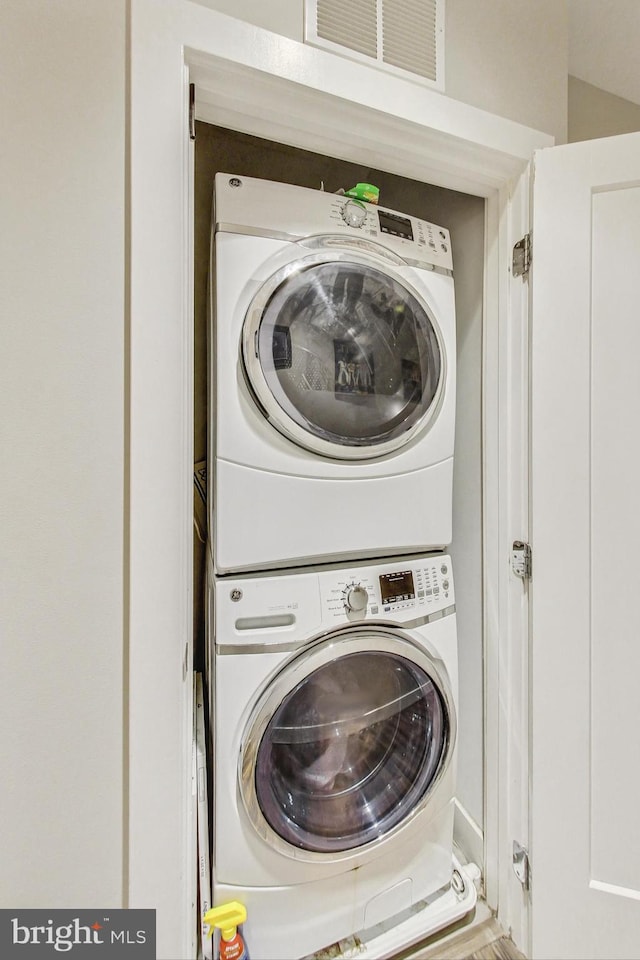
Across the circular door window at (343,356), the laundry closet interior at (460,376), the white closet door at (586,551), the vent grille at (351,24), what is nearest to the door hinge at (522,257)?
the white closet door at (586,551)

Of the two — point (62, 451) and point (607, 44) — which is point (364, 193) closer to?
point (62, 451)

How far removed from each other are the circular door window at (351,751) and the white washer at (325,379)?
0.31m

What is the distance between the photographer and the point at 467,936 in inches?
49.1

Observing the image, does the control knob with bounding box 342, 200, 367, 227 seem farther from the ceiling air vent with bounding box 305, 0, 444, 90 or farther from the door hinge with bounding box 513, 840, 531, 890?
the door hinge with bounding box 513, 840, 531, 890

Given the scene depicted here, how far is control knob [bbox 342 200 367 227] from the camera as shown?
112cm

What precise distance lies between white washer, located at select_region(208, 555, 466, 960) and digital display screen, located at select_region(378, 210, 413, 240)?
84cm

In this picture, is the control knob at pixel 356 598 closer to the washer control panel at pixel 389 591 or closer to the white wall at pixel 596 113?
the washer control panel at pixel 389 591

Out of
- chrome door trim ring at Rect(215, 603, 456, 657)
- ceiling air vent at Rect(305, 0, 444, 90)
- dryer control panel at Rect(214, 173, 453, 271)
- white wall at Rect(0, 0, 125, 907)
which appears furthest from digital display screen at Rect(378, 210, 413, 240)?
chrome door trim ring at Rect(215, 603, 456, 657)

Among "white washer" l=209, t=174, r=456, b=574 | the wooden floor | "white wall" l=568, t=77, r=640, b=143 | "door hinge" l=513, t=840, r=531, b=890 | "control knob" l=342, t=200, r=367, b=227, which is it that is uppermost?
"white wall" l=568, t=77, r=640, b=143

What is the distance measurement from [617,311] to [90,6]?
1.22 metres

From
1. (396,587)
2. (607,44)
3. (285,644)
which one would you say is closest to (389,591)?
(396,587)

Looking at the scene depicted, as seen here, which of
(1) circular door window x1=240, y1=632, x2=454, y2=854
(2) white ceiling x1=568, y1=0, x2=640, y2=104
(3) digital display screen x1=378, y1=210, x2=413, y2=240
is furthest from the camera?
(2) white ceiling x1=568, y1=0, x2=640, y2=104

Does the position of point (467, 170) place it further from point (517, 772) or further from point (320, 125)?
point (517, 772)

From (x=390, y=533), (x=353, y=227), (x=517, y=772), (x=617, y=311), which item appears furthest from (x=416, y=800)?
(x=353, y=227)
